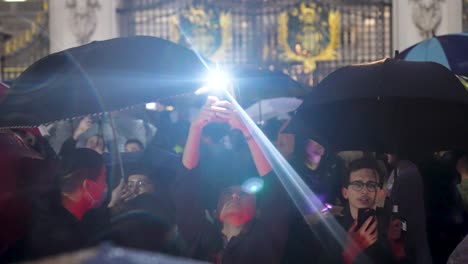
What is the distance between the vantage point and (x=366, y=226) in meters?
4.52

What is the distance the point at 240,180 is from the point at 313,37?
11.4 metres

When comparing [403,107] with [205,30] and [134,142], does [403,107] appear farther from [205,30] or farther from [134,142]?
[205,30]

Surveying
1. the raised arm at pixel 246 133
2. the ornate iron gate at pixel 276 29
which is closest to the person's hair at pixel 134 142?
the raised arm at pixel 246 133

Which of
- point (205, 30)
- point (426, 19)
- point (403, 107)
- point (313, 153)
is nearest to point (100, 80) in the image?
point (403, 107)

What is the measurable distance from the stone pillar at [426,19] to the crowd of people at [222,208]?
32.0ft

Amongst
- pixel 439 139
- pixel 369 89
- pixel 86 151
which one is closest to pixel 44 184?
pixel 86 151

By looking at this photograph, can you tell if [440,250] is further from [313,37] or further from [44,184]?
[313,37]

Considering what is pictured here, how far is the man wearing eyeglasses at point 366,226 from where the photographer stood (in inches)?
176

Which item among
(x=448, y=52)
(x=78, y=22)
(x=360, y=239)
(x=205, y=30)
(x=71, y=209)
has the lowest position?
(x=360, y=239)

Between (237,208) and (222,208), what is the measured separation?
8 cm

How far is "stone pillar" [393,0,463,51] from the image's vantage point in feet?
48.7

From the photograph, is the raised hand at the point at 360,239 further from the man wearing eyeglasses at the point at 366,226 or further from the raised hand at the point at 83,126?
the raised hand at the point at 83,126

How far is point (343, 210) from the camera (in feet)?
15.4

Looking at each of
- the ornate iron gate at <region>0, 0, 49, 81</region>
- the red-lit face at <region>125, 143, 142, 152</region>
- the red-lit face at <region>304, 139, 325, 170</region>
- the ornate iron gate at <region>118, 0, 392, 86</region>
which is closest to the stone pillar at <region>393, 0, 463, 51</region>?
the ornate iron gate at <region>118, 0, 392, 86</region>
